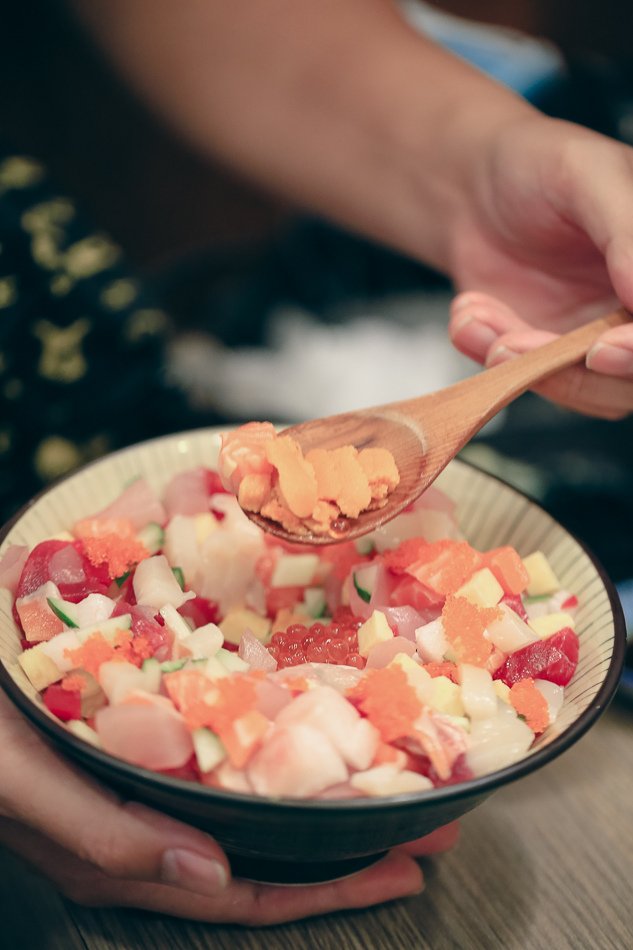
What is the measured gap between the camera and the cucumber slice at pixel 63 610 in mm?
947

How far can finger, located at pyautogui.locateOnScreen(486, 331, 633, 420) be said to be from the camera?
3.94ft

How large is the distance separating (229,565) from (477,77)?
3.53 feet

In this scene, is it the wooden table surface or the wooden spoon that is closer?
the wooden table surface

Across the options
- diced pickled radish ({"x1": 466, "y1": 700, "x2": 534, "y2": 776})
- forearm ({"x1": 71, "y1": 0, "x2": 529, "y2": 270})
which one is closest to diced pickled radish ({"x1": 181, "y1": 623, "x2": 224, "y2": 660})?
diced pickled radish ({"x1": 466, "y1": 700, "x2": 534, "y2": 776})

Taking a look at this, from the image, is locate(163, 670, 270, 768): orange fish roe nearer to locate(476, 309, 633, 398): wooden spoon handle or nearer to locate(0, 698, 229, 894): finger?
locate(0, 698, 229, 894): finger

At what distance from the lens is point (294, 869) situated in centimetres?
93

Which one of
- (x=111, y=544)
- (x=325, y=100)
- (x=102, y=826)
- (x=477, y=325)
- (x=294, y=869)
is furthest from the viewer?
(x=325, y=100)

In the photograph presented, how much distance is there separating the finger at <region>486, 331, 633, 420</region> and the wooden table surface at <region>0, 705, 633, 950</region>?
53 cm

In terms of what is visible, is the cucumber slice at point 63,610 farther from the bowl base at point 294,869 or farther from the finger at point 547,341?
the finger at point 547,341

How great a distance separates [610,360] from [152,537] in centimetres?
64

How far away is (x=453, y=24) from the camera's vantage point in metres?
2.44

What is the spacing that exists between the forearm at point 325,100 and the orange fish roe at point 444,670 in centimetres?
94

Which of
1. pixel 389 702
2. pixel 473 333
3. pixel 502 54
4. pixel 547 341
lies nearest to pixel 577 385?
pixel 547 341

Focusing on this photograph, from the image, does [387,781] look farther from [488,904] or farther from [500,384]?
[500,384]
